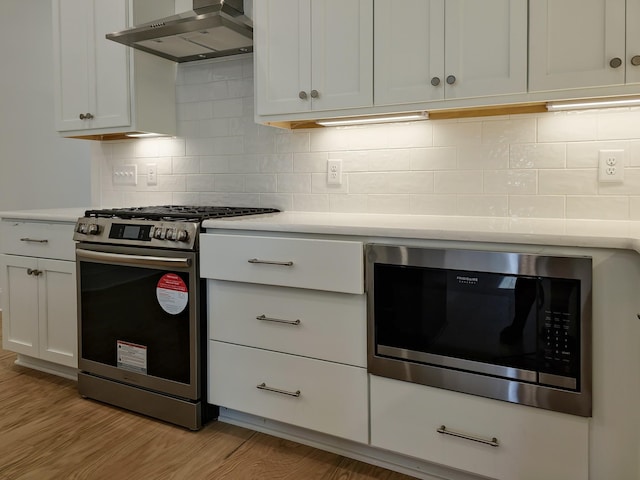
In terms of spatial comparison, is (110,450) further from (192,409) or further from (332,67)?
(332,67)

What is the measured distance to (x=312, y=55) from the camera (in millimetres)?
2113

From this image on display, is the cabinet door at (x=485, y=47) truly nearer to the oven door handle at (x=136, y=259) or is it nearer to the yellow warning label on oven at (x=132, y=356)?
the oven door handle at (x=136, y=259)

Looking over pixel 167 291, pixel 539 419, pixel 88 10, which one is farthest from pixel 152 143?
pixel 539 419

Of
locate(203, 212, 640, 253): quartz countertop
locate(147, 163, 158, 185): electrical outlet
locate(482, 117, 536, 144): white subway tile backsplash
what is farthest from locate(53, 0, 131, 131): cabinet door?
locate(482, 117, 536, 144): white subway tile backsplash

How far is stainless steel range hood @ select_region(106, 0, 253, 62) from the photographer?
2211 mm

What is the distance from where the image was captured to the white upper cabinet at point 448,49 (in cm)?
174

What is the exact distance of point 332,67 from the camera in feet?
6.79

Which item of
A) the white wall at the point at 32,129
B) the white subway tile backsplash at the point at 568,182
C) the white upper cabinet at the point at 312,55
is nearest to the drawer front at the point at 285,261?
the white upper cabinet at the point at 312,55

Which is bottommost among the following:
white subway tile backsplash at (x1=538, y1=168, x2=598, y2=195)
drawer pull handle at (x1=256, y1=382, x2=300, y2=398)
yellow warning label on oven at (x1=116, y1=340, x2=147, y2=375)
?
drawer pull handle at (x1=256, y1=382, x2=300, y2=398)

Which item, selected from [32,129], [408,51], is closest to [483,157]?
[408,51]

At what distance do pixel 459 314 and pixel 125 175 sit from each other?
2313 millimetres

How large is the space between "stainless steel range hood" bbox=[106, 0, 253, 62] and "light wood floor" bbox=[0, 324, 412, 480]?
5.76ft

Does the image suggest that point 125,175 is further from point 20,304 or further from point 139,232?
point 139,232

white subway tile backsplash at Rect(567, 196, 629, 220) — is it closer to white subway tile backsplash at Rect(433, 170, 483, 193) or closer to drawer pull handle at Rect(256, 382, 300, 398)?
white subway tile backsplash at Rect(433, 170, 483, 193)
